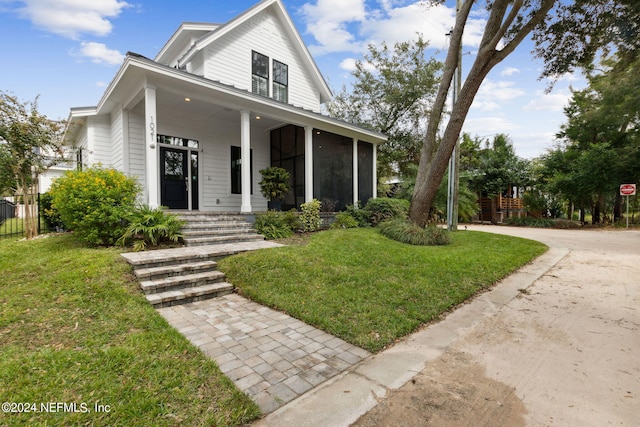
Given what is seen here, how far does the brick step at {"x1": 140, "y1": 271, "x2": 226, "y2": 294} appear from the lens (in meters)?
3.83

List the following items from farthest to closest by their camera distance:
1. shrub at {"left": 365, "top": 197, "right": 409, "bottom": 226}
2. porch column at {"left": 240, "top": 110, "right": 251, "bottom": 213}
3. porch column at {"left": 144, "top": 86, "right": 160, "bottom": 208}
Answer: shrub at {"left": 365, "top": 197, "right": 409, "bottom": 226} < porch column at {"left": 240, "top": 110, "right": 251, "bottom": 213} < porch column at {"left": 144, "top": 86, "right": 160, "bottom": 208}

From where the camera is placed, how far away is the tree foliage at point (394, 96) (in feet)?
55.2

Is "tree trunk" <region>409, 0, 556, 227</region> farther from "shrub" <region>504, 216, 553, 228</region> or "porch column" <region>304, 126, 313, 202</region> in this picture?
"shrub" <region>504, 216, 553, 228</region>

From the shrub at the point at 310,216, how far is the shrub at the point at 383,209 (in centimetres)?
252

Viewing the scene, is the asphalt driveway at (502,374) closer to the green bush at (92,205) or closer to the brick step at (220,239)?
the brick step at (220,239)

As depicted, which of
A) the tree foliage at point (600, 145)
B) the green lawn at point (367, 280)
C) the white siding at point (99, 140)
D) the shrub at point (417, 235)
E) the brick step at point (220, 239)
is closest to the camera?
the green lawn at point (367, 280)

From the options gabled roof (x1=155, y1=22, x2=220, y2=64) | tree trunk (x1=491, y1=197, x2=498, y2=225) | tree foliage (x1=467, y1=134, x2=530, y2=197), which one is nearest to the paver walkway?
gabled roof (x1=155, y1=22, x2=220, y2=64)

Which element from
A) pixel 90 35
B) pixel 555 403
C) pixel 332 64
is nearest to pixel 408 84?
pixel 332 64

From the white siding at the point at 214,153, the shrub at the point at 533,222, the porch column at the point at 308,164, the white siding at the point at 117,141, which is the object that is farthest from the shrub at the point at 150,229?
the shrub at the point at 533,222

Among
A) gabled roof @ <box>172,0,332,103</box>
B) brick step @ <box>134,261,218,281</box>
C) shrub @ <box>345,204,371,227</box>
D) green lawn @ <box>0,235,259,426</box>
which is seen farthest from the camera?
shrub @ <box>345,204,371,227</box>

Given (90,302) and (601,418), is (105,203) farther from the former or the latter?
(601,418)

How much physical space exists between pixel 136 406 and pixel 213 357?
28.0 inches

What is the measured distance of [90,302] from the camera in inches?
134

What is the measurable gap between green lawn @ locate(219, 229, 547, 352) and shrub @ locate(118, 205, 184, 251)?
→ 5.66ft
